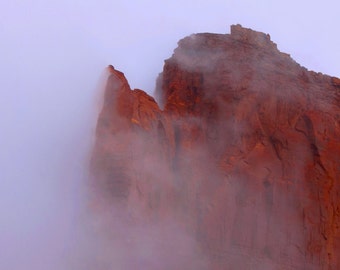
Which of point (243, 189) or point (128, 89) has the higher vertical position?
point (128, 89)

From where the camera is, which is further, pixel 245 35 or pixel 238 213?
pixel 245 35

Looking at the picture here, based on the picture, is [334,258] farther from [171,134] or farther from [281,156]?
[171,134]

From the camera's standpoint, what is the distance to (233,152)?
30.3 m

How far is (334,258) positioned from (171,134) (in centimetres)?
833

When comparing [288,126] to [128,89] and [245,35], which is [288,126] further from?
[128,89]

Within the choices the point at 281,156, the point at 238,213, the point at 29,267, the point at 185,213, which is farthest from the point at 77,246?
the point at 281,156

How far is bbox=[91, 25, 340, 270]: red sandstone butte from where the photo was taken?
28203 millimetres

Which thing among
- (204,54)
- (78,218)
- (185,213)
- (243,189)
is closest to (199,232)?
(185,213)

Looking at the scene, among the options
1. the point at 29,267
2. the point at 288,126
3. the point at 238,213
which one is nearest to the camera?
the point at 29,267

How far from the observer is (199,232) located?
28.9 meters

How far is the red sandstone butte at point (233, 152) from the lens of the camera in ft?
92.5

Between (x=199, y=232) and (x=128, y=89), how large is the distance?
6167 millimetres

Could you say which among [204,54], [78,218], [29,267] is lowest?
[29,267]

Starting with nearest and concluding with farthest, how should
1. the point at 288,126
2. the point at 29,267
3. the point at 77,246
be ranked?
the point at 77,246
the point at 29,267
the point at 288,126
